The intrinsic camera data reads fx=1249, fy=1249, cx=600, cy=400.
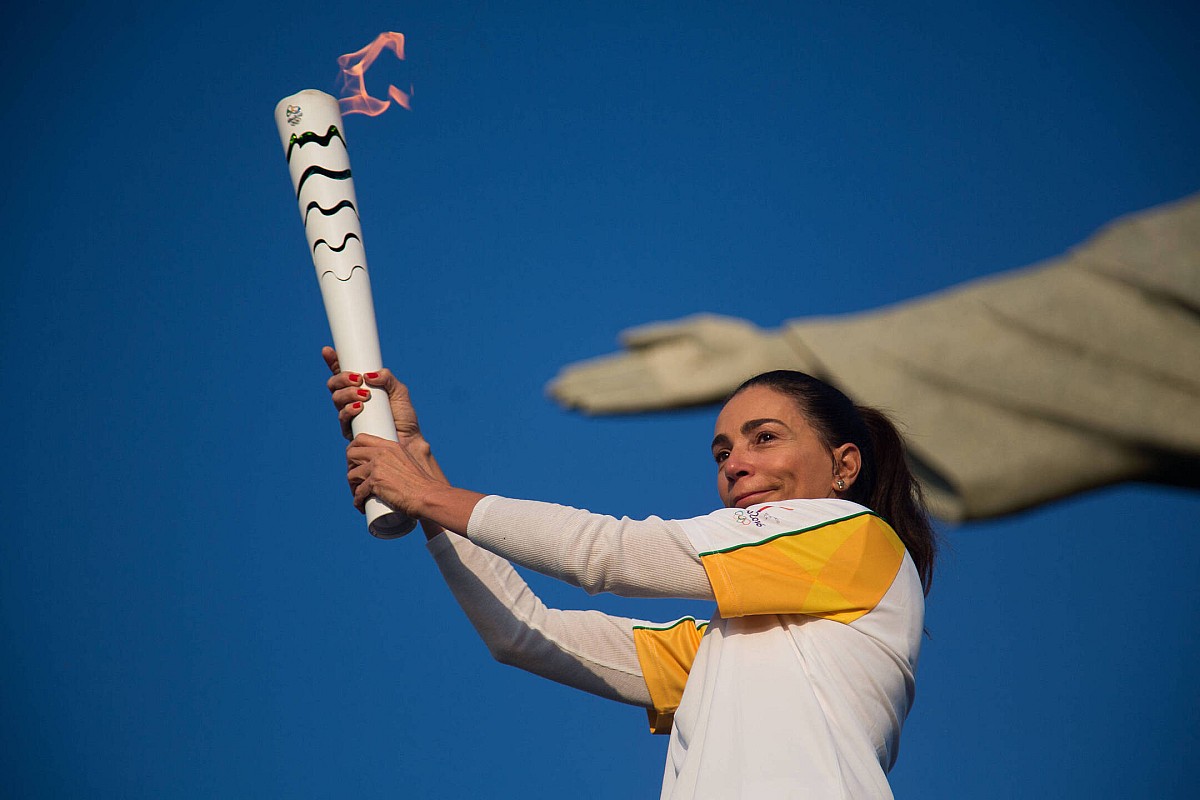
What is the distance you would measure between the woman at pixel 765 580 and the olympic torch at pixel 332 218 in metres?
0.22

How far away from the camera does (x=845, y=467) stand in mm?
1446

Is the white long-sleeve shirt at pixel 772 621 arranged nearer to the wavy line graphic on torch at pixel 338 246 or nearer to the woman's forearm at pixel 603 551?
the woman's forearm at pixel 603 551

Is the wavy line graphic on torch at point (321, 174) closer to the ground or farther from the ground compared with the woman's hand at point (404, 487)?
farther from the ground

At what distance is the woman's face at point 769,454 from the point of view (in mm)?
1391

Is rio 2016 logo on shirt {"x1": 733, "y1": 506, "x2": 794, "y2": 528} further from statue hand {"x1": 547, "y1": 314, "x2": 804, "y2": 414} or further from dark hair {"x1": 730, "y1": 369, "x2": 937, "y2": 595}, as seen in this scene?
statue hand {"x1": 547, "y1": 314, "x2": 804, "y2": 414}

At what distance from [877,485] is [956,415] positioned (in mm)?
1568

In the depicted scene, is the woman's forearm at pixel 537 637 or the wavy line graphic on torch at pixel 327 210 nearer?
the woman's forearm at pixel 537 637

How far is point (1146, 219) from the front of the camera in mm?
3102

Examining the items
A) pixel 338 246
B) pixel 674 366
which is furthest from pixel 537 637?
pixel 674 366

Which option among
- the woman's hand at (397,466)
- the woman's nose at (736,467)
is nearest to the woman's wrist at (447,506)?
the woman's hand at (397,466)

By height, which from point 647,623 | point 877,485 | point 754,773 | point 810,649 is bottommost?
point 754,773

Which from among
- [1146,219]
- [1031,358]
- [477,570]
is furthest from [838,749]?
[1146,219]

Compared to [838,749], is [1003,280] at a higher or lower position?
higher

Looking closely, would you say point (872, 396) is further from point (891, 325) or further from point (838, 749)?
point (838, 749)
